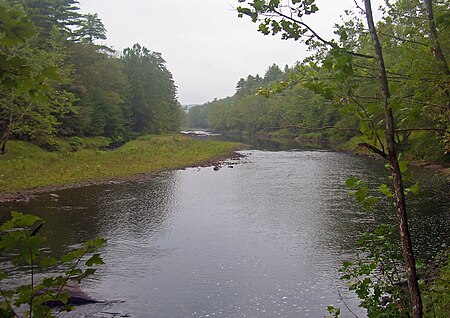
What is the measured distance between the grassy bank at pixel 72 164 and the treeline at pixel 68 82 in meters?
1.91

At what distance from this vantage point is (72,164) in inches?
1336

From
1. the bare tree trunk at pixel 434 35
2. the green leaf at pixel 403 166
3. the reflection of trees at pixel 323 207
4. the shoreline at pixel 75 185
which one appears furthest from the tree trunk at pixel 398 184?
the shoreline at pixel 75 185

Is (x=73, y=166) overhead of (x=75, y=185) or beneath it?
overhead

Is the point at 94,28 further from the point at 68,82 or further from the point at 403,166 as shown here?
the point at 403,166

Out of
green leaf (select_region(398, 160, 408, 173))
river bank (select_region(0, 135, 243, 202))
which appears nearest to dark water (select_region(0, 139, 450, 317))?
river bank (select_region(0, 135, 243, 202))

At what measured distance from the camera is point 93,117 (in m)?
52.8

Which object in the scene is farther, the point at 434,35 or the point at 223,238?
the point at 223,238

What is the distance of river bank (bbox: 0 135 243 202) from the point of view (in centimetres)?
2549

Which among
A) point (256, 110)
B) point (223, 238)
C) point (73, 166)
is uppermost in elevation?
point (256, 110)

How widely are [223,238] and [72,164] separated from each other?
21879mm

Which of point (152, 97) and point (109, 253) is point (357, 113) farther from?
point (152, 97)

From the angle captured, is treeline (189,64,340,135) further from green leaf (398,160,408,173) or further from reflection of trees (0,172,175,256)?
green leaf (398,160,408,173)

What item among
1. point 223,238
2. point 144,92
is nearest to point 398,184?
point 223,238

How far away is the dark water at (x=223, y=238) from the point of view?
35.2 ft
